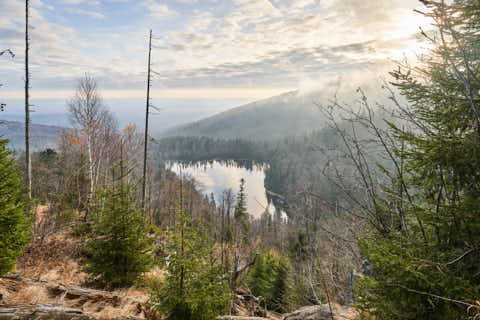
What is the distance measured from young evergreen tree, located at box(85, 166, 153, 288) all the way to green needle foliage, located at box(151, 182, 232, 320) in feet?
5.85

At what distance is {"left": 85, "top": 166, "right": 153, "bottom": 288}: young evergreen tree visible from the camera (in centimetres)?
640

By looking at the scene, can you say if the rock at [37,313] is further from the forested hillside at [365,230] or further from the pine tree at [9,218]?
the pine tree at [9,218]

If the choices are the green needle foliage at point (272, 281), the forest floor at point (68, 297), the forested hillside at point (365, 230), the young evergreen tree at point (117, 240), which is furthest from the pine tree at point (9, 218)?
the green needle foliage at point (272, 281)

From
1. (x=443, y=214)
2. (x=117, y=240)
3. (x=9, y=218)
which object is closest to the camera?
(x=443, y=214)

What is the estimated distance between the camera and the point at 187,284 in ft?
16.7

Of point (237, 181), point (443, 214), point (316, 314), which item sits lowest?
point (237, 181)

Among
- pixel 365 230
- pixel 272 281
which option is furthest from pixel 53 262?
pixel 272 281

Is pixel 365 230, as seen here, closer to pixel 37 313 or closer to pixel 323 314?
pixel 323 314

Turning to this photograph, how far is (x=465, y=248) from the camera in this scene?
2635 mm

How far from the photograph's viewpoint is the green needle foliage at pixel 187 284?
16.2 feet

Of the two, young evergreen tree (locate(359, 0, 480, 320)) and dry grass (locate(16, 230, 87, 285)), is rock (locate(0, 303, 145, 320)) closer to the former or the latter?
dry grass (locate(16, 230, 87, 285))

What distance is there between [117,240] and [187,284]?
8.49 ft

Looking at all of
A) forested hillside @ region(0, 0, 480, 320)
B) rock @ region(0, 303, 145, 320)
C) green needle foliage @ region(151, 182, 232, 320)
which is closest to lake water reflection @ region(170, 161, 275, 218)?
forested hillside @ region(0, 0, 480, 320)

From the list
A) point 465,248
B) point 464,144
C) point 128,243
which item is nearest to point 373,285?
point 465,248
